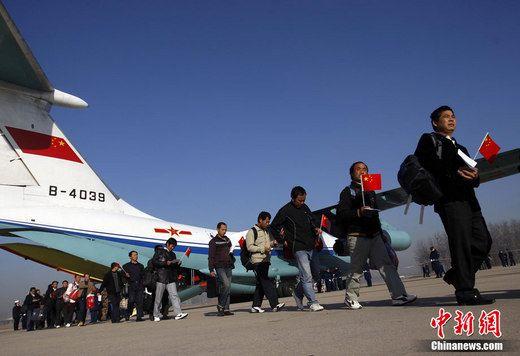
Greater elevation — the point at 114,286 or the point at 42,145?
the point at 42,145

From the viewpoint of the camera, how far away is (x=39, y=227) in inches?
381

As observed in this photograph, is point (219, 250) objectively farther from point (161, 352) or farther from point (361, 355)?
point (361, 355)

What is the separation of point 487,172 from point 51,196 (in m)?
13.7

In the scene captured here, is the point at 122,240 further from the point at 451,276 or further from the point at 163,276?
the point at 451,276

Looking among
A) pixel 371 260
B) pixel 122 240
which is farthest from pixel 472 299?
pixel 122 240

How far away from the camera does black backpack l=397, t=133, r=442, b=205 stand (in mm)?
3623

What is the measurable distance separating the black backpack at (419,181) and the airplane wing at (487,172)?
867 centimetres

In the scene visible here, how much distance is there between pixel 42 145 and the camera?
10.5 metres

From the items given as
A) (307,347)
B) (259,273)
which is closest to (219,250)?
(259,273)

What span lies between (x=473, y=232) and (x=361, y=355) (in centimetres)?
219

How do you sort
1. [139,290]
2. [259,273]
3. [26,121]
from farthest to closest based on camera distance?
1. [26,121]
2. [139,290]
3. [259,273]

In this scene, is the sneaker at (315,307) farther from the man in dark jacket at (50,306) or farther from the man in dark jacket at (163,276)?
the man in dark jacket at (50,306)

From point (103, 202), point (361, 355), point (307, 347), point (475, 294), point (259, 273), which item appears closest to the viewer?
point (361, 355)

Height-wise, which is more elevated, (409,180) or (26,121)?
(26,121)
